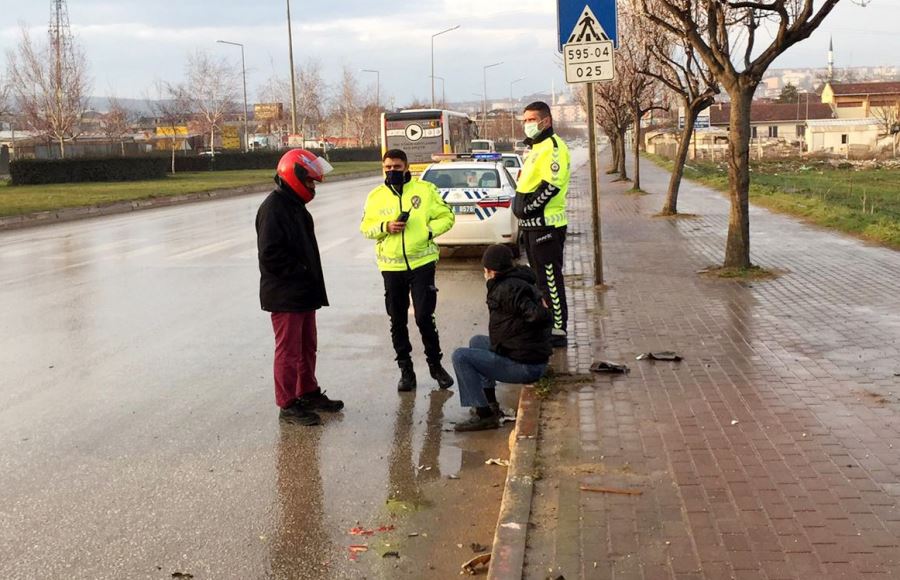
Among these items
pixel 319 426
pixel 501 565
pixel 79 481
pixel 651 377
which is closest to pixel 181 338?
pixel 319 426

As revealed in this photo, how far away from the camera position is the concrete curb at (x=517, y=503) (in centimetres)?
406

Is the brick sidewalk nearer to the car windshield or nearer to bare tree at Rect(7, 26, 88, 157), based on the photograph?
the car windshield

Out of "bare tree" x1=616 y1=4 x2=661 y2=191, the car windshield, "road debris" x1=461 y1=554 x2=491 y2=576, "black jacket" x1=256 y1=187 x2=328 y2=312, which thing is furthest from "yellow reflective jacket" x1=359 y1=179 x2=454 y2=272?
"bare tree" x1=616 y1=4 x2=661 y2=191

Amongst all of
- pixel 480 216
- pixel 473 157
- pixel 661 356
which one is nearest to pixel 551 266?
pixel 661 356

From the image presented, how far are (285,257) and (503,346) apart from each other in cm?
164

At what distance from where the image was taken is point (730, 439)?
5.54 m

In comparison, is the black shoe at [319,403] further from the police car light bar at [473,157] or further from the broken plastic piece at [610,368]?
the police car light bar at [473,157]

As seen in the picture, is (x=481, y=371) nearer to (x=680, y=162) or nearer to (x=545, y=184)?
(x=545, y=184)

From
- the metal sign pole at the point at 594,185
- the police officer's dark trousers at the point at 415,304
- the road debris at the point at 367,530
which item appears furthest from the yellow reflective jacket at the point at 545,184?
the road debris at the point at 367,530

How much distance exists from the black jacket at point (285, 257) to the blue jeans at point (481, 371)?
1174 mm

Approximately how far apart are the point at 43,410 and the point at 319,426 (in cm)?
207

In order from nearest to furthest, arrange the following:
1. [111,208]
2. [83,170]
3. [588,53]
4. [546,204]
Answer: [546,204]
[588,53]
[111,208]
[83,170]

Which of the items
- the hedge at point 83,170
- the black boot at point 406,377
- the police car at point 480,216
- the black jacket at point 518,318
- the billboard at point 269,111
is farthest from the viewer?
the billboard at point 269,111

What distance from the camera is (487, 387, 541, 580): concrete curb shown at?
4.06 metres
